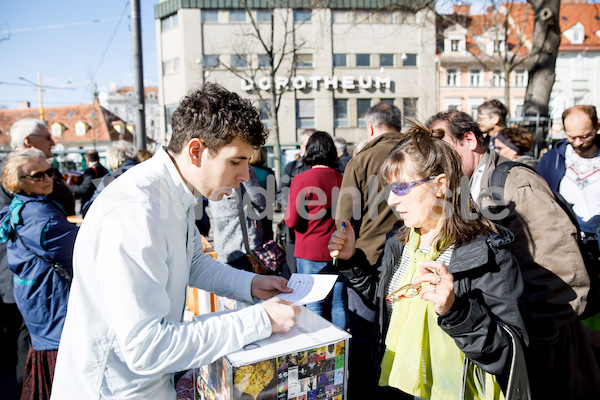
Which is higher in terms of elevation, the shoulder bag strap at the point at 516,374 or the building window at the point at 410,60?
the building window at the point at 410,60

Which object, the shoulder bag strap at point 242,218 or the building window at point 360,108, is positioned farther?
the building window at point 360,108

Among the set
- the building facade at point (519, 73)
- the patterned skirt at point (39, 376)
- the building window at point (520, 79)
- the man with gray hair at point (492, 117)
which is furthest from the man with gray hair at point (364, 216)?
the building window at point (520, 79)

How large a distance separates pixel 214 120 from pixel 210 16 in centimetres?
3307

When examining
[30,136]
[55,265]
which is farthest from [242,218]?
[30,136]

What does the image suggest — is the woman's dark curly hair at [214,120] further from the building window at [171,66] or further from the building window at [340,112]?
the building window at [171,66]

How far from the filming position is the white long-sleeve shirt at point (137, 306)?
4.18 ft

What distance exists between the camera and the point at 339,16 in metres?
31.9

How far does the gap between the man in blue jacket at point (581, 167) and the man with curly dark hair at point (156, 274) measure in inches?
133

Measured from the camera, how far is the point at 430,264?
62.2 inches

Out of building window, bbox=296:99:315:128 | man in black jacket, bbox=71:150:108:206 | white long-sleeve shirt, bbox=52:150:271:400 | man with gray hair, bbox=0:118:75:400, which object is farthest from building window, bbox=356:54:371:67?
white long-sleeve shirt, bbox=52:150:271:400

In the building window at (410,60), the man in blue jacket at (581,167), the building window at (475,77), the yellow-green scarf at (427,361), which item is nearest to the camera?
the yellow-green scarf at (427,361)

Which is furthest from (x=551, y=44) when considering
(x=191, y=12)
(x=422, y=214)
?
(x=191, y=12)

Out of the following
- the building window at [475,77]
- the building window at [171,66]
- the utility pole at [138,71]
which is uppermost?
the building window at [171,66]

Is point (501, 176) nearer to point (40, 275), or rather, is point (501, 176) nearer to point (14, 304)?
point (40, 275)
